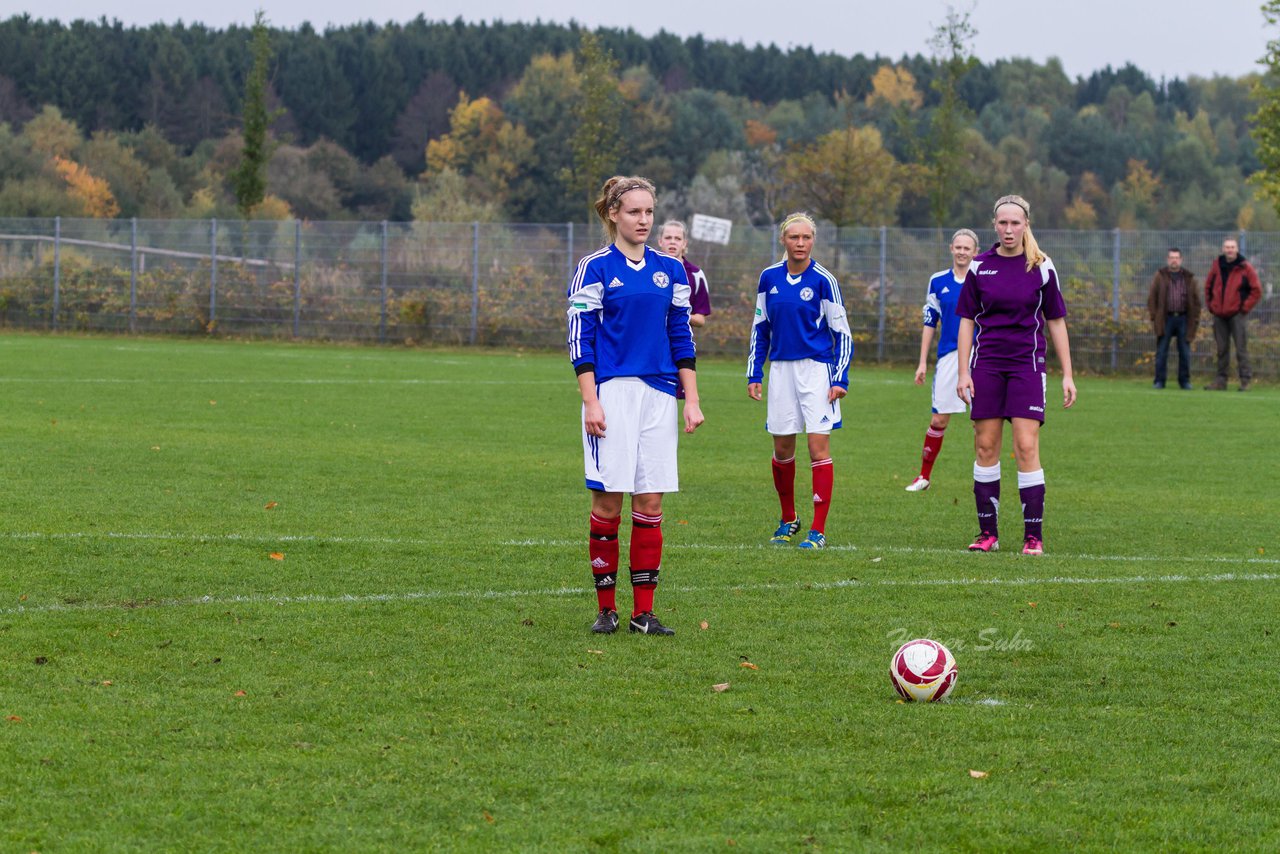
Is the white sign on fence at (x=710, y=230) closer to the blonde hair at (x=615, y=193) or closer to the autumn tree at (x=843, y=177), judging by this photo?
the autumn tree at (x=843, y=177)

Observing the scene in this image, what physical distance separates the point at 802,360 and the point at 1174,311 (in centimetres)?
1637

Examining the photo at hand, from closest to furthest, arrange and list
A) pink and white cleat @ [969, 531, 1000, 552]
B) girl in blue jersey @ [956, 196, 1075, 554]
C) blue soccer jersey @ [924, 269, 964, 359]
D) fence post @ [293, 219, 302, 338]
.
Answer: girl in blue jersey @ [956, 196, 1075, 554] → pink and white cleat @ [969, 531, 1000, 552] → blue soccer jersey @ [924, 269, 964, 359] → fence post @ [293, 219, 302, 338]

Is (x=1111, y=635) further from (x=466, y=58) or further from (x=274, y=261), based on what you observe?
(x=466, y=58)

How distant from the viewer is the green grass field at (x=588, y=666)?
13.9 ft

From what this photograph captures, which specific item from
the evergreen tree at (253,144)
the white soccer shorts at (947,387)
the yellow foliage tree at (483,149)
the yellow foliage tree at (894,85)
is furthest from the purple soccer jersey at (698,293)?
the yellow foliage tree at (894,85)

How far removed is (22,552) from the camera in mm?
8117

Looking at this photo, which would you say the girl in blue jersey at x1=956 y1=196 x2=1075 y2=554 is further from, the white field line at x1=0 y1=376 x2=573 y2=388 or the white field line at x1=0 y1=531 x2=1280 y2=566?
the white field line at x1=0 y1=376 x2=573 y2=388

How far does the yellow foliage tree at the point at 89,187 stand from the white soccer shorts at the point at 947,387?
73.0 m

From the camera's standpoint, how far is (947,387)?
12.9 meters

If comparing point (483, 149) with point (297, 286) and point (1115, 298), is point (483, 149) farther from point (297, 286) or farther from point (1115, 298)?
point (1115, 298)

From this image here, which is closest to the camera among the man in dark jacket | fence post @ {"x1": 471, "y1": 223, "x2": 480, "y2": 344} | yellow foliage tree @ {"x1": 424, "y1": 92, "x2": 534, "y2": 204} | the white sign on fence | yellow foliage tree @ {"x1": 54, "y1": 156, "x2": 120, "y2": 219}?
the man in dark jacket

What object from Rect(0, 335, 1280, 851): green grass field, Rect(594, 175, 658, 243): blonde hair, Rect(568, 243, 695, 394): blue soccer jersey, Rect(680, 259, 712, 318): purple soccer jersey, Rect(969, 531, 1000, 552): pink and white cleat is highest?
Rect(594, 175, 658, 243): blonde hair

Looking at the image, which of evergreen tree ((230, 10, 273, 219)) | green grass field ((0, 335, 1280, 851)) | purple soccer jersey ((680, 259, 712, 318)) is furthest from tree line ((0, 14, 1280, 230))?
green grass field ((0, 335, 1280, 851))

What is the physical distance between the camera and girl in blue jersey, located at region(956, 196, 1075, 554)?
8.98m
